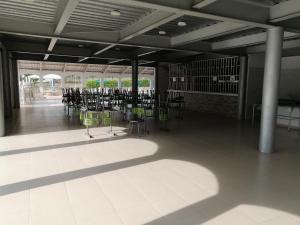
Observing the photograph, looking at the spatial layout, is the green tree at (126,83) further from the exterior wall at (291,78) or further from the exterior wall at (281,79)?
the exterior wall at (291,78)

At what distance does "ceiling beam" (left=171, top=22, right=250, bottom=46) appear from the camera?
491cm

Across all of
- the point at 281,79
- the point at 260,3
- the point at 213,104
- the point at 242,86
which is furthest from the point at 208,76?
the point at 260,3

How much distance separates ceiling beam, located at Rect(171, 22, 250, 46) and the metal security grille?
350 centimetres

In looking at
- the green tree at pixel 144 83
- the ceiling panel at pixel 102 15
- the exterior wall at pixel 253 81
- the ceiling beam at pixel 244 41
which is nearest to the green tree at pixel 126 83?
the green tree at pixel 144 83

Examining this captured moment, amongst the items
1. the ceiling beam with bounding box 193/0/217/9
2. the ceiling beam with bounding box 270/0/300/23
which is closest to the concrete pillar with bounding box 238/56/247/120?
the ceiling beam with bounding box 270/0/300/23

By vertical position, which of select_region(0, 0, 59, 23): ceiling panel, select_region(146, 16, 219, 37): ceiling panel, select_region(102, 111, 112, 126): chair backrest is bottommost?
select_region(102, 111, 112, 126): chair backrest

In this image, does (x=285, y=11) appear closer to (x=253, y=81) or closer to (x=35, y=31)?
(x=35, y=31)

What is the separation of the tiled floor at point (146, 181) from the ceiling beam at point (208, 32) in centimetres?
245

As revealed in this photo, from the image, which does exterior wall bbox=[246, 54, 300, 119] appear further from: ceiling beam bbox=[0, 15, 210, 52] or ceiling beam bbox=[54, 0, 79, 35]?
ceiling beam bbox=[54, 0, 79, 35]

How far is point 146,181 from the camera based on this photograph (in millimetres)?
3184

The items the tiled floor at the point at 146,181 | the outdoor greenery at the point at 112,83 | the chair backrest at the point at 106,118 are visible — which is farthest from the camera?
the outdoor greenery at the point at 112,83

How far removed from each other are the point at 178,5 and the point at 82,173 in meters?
2.80

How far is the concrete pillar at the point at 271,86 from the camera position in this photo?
4.48 metres

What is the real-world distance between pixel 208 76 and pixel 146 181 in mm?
A: 8122
